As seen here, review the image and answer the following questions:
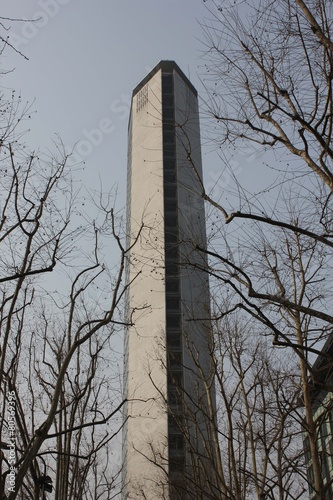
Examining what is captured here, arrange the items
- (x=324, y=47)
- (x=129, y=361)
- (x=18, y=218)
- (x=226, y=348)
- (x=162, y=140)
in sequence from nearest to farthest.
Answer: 1. (x=324, y=47)
2. (x=18, y=218)
3. (x=226, y=348)
4. (x=129, y=361)
5. (x=162, y=140)

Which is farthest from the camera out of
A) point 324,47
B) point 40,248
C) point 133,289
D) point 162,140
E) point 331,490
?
point 162,140

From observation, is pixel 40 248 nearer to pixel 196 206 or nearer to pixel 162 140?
pixel 196 206

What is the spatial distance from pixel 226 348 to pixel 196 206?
4751 mm

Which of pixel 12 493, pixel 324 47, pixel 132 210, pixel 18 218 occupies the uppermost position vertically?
pixel 132 210

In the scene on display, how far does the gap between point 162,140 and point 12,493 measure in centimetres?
4017

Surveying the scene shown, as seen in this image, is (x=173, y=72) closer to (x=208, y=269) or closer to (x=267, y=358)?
(x=267, y=358)

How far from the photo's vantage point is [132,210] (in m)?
44.7

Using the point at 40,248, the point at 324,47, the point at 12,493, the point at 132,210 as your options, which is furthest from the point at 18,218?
the point at 132,210

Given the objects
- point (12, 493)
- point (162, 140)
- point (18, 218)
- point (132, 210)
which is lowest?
point (12, 493)

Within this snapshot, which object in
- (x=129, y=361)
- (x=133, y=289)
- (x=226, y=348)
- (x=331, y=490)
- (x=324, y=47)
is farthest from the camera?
(x=133, y=289)

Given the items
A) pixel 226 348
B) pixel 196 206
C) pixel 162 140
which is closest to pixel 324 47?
pixel 196 206

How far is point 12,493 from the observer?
17.9 feet

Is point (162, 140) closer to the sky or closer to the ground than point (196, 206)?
closer to the sky

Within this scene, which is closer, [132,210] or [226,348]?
[226,348]
